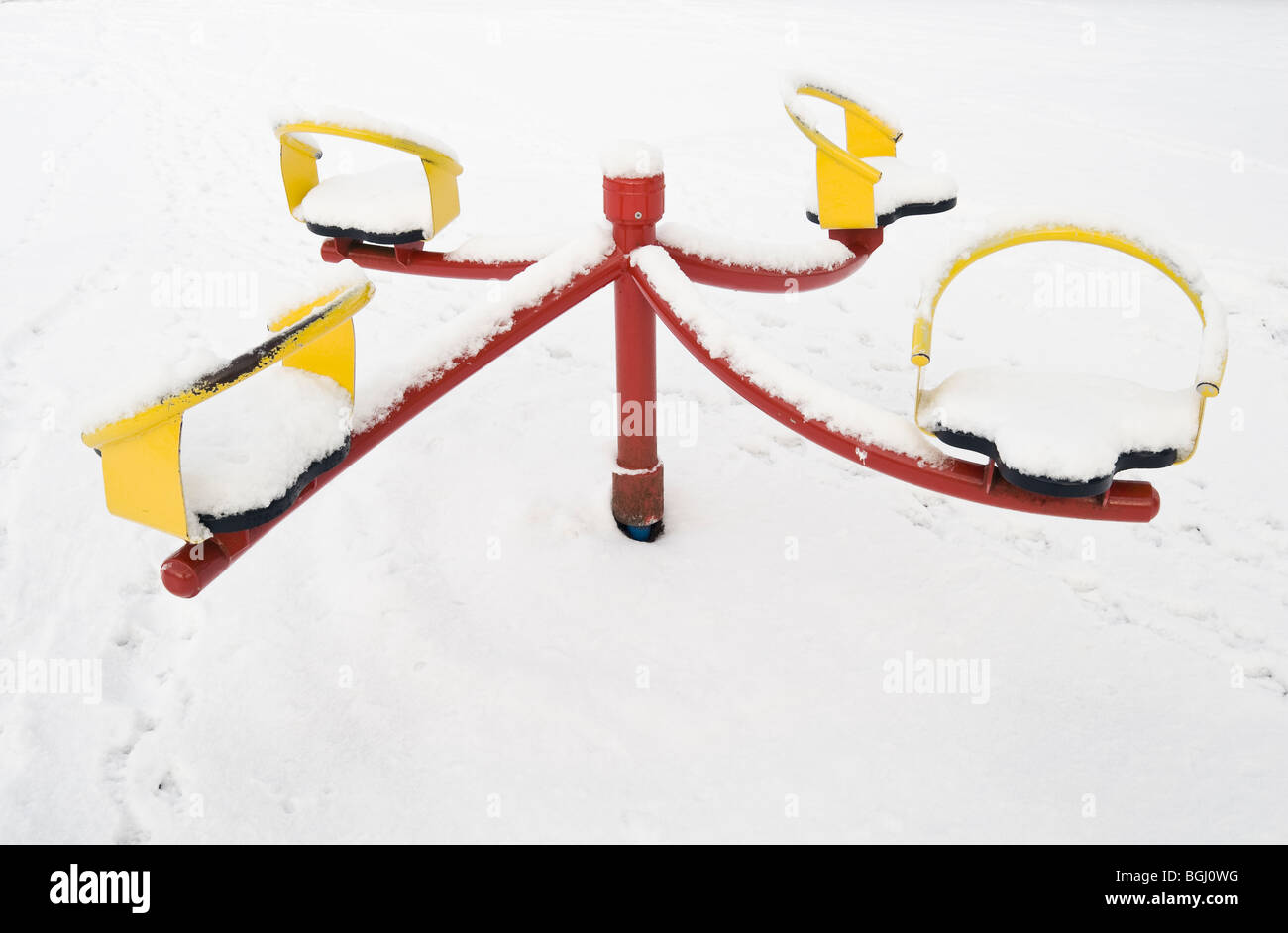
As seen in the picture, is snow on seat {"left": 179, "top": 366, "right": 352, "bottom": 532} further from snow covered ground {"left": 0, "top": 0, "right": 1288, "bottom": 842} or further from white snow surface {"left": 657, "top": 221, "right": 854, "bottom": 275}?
white snow surface {"left": 657, "top": 221, "right": 854, "bottom": 275}

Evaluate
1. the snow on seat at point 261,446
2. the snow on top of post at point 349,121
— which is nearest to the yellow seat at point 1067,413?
the snow on seat at point 261,446

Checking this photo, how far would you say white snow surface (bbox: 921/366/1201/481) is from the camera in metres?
1.40

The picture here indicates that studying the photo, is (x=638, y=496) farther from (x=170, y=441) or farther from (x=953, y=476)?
(x=170, y=441)

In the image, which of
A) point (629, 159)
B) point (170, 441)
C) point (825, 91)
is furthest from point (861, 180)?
point (170, 441)

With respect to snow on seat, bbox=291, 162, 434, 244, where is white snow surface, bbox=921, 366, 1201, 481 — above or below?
below

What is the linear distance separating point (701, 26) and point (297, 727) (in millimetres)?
6558

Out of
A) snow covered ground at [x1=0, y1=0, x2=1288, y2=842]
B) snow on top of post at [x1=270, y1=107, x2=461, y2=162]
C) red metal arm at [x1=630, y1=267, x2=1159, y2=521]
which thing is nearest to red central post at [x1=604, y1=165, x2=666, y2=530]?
snow covered ground at [x1=0, y1=0, x2=1288, y2=842]

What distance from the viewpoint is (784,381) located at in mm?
1679

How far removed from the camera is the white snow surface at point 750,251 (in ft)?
6.48

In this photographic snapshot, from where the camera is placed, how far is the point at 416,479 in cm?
246

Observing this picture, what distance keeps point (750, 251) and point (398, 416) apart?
0.80 metres

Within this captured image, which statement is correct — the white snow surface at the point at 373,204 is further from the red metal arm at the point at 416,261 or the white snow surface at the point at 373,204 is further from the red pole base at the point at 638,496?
the red pole base at the point at 638,496

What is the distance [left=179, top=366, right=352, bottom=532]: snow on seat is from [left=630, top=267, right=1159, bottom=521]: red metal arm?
616 mm

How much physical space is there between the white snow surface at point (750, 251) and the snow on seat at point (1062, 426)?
0.55 metres
